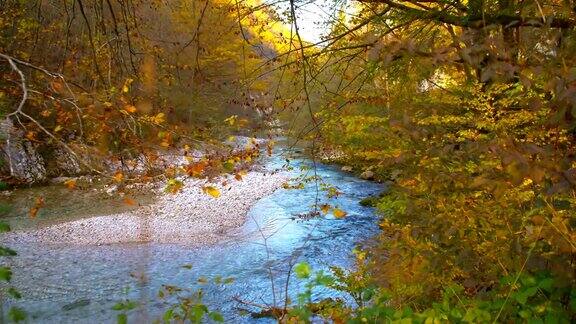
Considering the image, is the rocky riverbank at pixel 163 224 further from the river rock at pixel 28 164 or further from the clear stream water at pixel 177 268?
the river rock at pixel 28 164

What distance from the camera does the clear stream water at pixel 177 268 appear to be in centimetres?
632

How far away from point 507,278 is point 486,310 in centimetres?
17

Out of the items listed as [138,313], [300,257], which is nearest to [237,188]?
[300,257]

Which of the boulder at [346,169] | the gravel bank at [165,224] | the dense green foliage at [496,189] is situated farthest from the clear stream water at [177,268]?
the boulder at [346,169]

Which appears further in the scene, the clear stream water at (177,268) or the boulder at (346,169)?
the boulder at (346,169)

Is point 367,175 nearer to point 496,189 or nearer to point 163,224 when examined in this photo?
point 163,224

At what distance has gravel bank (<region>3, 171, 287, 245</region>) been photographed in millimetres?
9727

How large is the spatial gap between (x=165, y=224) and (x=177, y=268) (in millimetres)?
3060

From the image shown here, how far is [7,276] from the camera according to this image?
7.04 ft

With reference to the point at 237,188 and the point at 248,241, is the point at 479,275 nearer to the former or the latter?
the point at 248,241

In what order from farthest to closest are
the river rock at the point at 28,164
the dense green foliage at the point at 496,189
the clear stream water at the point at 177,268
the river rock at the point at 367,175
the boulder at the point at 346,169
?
the boulder at the point at 346,169
the river rock at the point at 367,175
the river rock at the point at 28,164
the clear stream water at the point at 177,268
the dense green foliage at the point at 496,189

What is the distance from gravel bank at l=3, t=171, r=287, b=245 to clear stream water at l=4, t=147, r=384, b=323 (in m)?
0.43

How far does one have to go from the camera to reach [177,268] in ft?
26.3

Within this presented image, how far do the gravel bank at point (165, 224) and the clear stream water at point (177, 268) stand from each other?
1.40 ft
